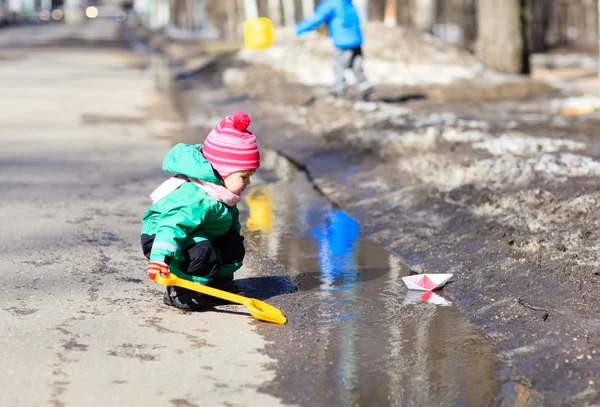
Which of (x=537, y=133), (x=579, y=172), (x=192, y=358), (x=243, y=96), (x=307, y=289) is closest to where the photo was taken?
(x=192, y=358)

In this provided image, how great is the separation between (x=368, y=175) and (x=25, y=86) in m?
11.3

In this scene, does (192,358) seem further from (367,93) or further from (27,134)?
(367,93)

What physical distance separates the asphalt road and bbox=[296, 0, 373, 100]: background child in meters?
3.79

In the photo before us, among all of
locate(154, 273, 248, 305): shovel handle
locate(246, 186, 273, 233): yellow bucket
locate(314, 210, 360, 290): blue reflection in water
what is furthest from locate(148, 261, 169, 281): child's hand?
locate(246, 186, 273, 233): yellow bucket

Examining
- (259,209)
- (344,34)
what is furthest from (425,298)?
(344,34)

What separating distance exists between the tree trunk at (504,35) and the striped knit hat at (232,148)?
13.5 metres

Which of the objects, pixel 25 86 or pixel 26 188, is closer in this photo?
pixel 26 188

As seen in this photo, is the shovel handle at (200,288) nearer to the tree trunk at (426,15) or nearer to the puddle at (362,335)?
the puddle at (362,335)

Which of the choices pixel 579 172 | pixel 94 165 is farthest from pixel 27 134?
pixel 579 172

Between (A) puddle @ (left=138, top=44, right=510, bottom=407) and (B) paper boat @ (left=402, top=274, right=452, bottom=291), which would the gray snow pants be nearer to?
(A) puddle @ (left=138, top=44, right=510, bottom=407)

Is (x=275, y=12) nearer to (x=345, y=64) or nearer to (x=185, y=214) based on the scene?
(x=345, y=64)

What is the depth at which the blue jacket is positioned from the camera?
14.1 metres

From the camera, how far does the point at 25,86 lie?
737 inches

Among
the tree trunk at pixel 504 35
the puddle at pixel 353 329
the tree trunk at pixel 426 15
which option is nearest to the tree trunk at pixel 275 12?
the tree trunk at pixel 426 15
